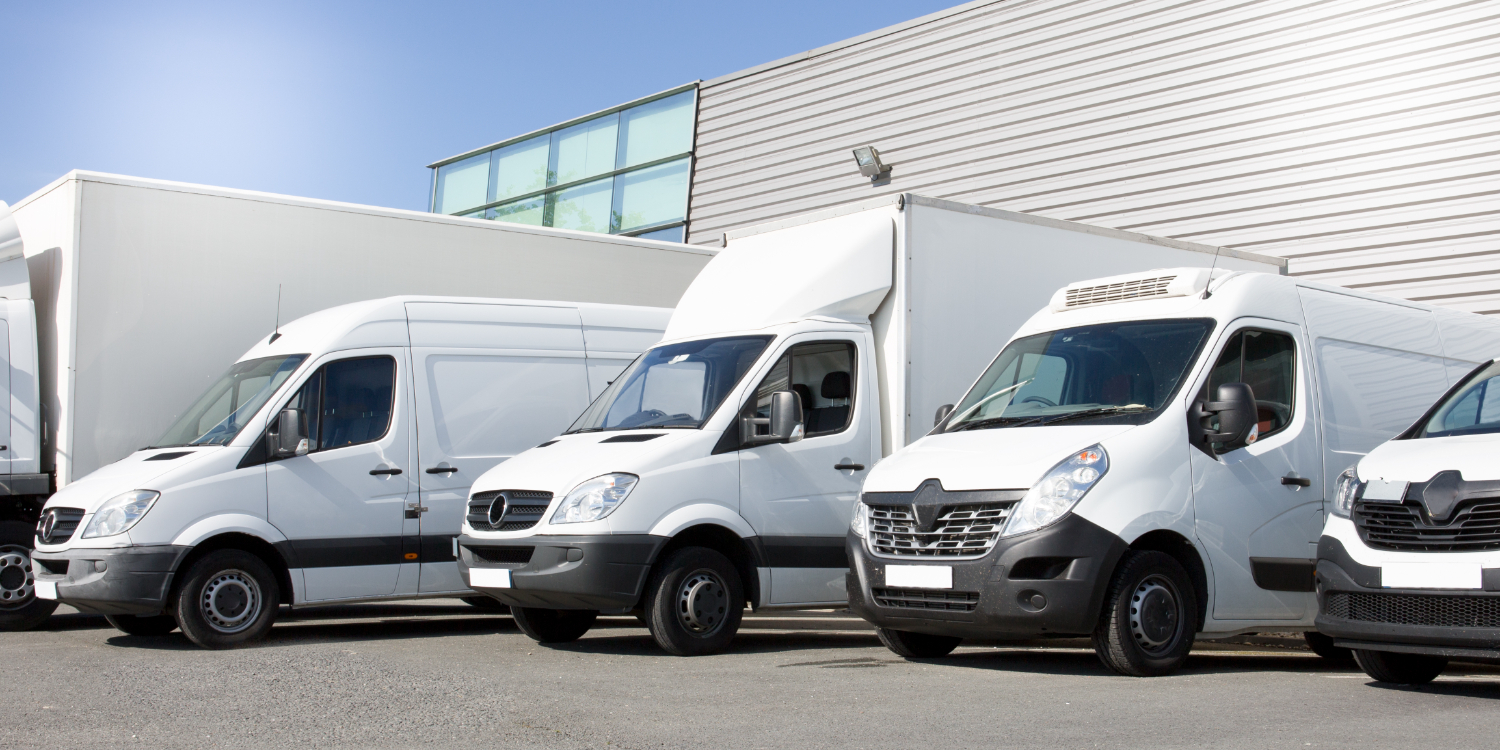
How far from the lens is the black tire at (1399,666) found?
6898 mm

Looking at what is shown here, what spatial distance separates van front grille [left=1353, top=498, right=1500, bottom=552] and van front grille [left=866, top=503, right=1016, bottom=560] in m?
1.70

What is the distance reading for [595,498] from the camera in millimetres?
8180

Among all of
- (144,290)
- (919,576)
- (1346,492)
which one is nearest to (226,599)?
(144,290)

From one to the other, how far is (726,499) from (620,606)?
3.16ft

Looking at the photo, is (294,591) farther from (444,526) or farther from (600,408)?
(600,408)

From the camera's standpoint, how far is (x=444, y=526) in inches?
396

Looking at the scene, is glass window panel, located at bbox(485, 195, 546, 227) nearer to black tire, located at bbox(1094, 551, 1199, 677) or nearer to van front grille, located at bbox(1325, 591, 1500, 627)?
black tire, located at bbox(1094, 551, 1199, 677)

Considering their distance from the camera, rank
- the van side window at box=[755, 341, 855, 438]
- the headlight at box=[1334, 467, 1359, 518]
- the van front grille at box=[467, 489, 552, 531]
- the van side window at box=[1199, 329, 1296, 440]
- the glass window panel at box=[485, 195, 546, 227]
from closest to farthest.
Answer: the headlight at box=[1334, 467, 1359, 518] → the van side window at box=[1199, 329, 1296, 440] → the van front grille at box=[467, 489, 552, 531] → the van side window at box=[755, 341, 855, 438] → the glass window panel at box=[485, 195, 546, 227]

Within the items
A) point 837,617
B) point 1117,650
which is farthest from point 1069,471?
point 837,617

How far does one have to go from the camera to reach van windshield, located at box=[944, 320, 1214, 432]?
758 centimetres

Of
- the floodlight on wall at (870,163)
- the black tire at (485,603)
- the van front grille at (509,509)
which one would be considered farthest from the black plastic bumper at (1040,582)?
the floodlight on wall at (870,163)

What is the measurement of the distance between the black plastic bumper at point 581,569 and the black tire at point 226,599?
1.98m

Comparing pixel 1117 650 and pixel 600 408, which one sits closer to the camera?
A: pixel 1117 650

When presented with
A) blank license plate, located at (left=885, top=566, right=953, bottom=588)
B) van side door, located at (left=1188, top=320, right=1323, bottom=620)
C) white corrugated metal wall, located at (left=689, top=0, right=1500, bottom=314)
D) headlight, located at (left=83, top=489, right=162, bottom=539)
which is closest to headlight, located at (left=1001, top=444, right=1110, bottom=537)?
blank license plate, located at (left=885, top=566, right=953, bottom=588)
